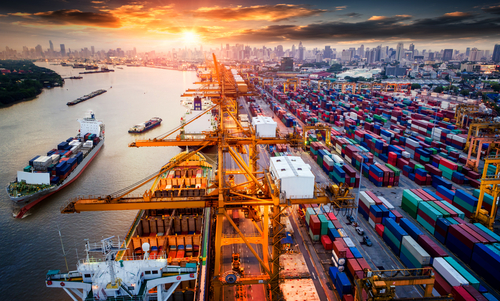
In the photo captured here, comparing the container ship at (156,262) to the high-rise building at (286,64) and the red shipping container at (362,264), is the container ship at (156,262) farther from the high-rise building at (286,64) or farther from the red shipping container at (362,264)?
the high-rise building at (286,64)

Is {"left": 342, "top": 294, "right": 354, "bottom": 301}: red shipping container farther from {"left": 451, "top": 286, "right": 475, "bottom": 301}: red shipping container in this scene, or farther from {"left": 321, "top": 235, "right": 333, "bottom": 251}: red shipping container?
{"left": 451, "top": 286, "right": 475, "bottom": 301}: red shipping container

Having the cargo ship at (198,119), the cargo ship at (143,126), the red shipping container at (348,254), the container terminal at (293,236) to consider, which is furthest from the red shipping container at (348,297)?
the cargo ship at (143,126)

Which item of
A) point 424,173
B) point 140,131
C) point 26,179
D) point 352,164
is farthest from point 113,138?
Result: point 424,173

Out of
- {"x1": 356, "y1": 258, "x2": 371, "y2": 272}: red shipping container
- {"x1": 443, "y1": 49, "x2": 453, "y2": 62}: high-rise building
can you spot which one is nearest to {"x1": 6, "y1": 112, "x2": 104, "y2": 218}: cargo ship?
{"x1": 356, "y1": 258, "x2": 371, "y2": 272}: red shipping container

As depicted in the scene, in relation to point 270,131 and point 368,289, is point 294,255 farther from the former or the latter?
point 270,131

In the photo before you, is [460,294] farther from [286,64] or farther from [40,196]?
[286,64]
